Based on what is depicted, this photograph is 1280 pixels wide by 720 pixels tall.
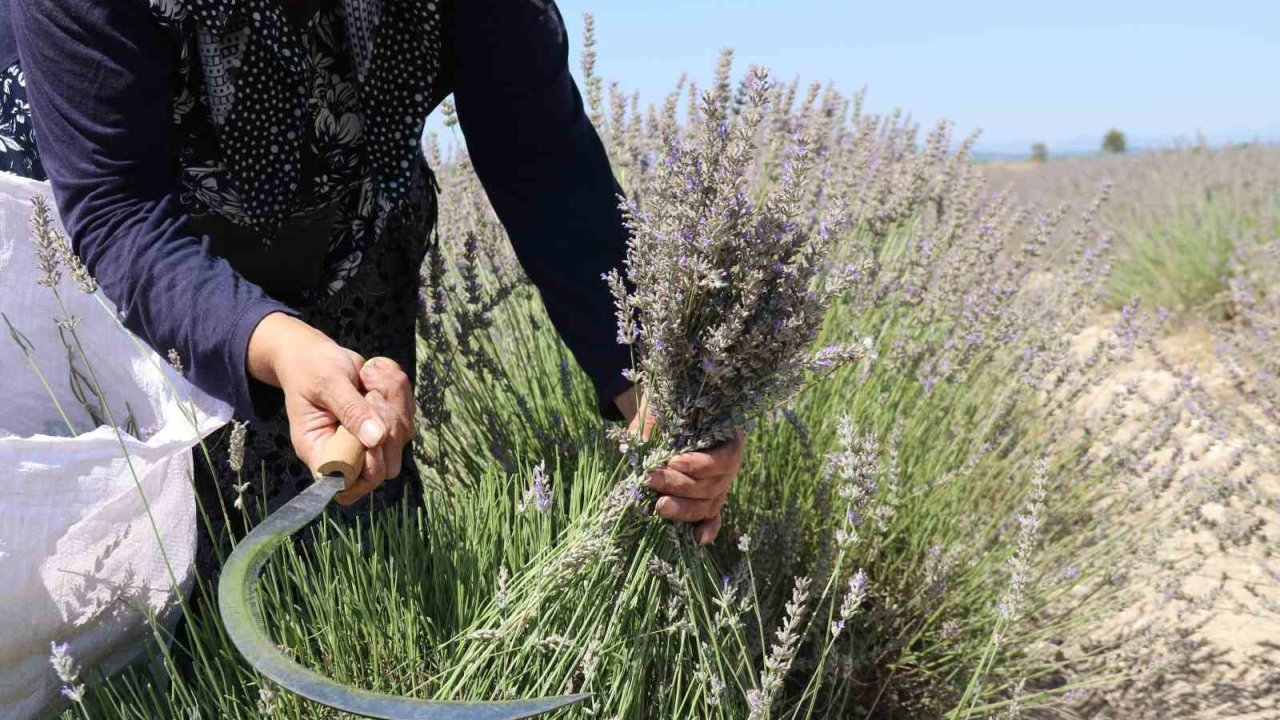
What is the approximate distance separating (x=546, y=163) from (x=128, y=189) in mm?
619

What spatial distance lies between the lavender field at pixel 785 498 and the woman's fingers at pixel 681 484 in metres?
0.04

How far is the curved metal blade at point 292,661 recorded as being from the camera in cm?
97

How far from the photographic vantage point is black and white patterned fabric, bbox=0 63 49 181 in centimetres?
147

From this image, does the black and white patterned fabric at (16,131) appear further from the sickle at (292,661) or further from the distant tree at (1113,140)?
the distant tree at (1113,140)

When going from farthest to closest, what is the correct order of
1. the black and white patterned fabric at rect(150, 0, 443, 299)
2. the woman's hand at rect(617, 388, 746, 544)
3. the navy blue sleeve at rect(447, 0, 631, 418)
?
the navy blue sleeve at rect(447, 0, 631, 418), the black and white patterned fabric at rect(150, 0, 443, 299), the woman's hand at rect(617, 388, 746, 544)

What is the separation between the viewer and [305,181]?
161cm

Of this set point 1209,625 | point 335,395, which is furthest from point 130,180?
point 1209,625

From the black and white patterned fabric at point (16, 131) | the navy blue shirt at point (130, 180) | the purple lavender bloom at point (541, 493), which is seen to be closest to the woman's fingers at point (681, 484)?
the purple lavender bloom at point (541, 493)

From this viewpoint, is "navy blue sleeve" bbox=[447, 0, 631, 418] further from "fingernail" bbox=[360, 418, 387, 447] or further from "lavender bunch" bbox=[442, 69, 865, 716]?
"fingernail" bbox=[360, 418, 387, 447]

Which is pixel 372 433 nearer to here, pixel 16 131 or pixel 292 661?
pixel 292 661

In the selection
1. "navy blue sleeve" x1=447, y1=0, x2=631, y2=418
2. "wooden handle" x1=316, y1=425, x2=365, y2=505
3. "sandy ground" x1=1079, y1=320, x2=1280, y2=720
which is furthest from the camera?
"sandy ground" x1=1079, y1=320, x2=1280, y2=720

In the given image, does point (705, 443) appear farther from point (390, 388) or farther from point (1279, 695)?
point (1279, 695)

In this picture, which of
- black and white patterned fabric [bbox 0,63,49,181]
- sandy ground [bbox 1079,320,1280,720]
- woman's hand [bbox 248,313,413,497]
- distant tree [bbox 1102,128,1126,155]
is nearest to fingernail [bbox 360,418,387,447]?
woman's hand [bbox 248,313,413,497]

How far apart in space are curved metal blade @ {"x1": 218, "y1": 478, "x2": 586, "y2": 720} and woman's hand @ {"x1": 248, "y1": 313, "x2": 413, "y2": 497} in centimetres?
6
